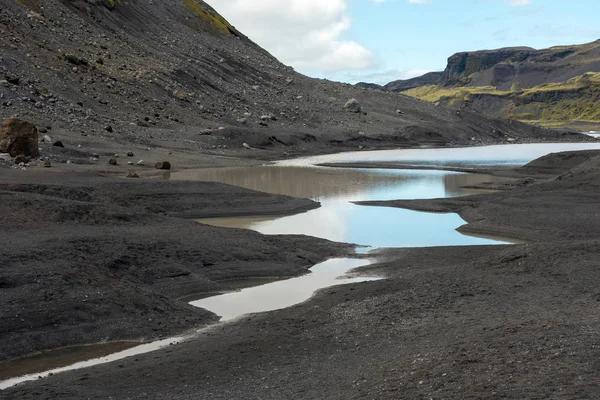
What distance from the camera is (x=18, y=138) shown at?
35.3 meters

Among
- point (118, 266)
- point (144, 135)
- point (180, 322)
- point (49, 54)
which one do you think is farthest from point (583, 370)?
point (49, 54)

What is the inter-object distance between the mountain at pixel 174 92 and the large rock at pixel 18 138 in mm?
3015

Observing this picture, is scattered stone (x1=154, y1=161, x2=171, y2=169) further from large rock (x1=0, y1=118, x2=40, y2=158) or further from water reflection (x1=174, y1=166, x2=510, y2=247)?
large rock (x1=0, y1=118, x2=40, y2=158)

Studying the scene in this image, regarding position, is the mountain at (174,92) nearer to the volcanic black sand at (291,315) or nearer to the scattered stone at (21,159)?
the scattered stone at (21,159)

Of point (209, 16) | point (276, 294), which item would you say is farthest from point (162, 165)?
point (209, 16)

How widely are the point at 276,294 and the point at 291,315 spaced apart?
280 centimetres

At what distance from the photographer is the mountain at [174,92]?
2157 inches

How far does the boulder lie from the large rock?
202 ft

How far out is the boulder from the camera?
94.7 meters

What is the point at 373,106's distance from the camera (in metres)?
105

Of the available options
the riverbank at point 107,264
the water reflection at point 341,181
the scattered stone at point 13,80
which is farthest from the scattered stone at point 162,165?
the scattered stone at point 13,80

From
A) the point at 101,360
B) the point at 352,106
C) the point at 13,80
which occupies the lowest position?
Result: the point at 101,360

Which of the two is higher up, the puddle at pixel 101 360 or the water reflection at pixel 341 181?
the water reflection at pixel 341 181

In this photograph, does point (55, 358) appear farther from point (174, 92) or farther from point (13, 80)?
point (174, 92)
